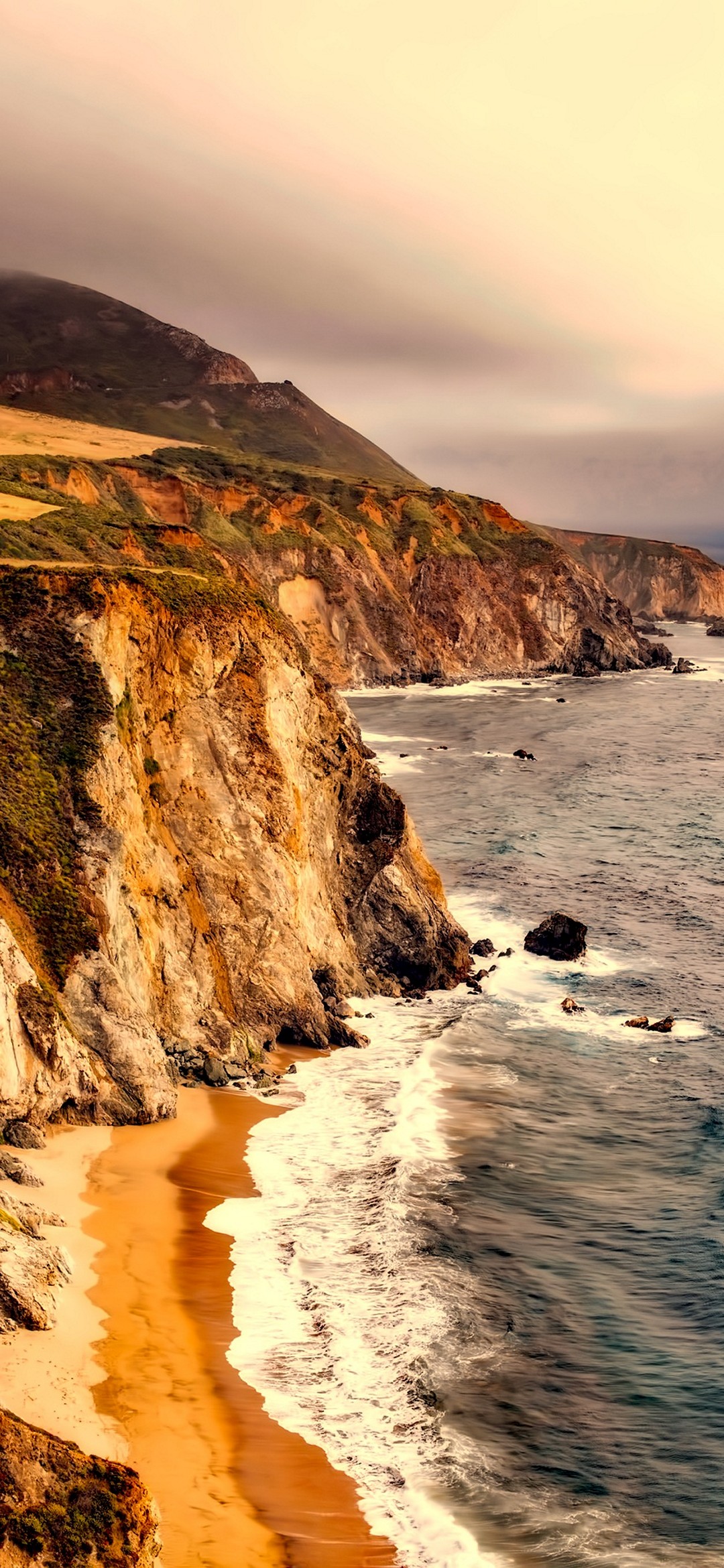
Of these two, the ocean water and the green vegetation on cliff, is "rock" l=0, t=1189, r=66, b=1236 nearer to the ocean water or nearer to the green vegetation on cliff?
the ocean water

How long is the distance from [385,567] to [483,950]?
10626 centimetres

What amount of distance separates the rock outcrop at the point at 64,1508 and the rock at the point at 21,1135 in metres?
11.1

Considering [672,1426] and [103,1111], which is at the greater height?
[103,1111]

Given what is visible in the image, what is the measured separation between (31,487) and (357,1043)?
1360 inches

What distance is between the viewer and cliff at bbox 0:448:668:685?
5037 inches

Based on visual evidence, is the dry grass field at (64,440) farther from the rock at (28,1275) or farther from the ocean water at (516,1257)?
the rock at (28,1275)

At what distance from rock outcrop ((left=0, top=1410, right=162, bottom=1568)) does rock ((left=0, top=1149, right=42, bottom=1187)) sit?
9816 mm

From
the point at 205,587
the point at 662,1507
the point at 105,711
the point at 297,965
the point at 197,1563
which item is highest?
the point at 205,587

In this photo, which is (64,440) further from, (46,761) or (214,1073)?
(214,1073)

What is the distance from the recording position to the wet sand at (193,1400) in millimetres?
15617

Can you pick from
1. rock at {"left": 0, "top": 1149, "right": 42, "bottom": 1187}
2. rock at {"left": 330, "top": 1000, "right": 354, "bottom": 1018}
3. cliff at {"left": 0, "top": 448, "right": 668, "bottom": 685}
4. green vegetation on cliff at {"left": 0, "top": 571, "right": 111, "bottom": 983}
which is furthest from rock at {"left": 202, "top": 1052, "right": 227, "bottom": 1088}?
cliff at {"left": 0, "top": 448, "right": 668, "bottom": 685}

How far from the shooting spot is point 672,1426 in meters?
19.2

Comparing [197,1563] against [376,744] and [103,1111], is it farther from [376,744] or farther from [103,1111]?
[376,744]

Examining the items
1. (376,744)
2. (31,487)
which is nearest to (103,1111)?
(31,487)
